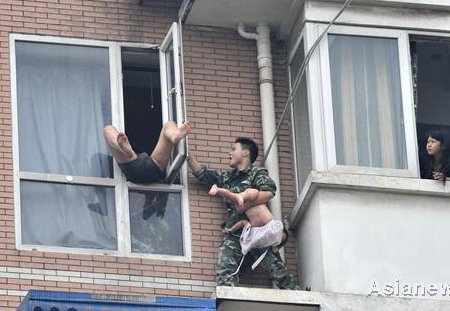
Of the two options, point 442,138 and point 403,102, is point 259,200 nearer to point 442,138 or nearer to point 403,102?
point 403,102

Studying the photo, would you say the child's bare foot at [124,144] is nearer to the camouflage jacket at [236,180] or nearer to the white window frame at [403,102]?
the camouflage jacket at [236,180]

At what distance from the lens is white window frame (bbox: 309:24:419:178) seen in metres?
22.6

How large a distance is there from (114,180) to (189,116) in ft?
3.73

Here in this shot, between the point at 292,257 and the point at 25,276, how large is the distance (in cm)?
291

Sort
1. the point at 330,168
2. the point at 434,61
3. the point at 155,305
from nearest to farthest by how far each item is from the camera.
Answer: the point at 155,305 → the point at 330,168 → the point at 434,61

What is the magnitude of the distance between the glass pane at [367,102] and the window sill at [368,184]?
43cm

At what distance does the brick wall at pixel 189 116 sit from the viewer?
22.0m

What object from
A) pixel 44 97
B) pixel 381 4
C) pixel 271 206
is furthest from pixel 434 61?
pixel 44 97

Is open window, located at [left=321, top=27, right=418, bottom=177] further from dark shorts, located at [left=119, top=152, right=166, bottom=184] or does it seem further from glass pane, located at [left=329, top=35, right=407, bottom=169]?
dark shorts, located at [left=119, top=152, right=166, bottom=184]

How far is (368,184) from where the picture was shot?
73.2 ft

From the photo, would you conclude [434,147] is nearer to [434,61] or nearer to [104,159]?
[434,61]

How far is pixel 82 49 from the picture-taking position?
2345 cm

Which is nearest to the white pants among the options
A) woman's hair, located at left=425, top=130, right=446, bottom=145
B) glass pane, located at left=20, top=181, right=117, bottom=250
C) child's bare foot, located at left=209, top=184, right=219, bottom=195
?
child's bare foot, located at left=209, top=184, right=219, bottom=195

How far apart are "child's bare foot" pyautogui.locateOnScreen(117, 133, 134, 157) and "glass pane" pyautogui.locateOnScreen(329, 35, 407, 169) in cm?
218
